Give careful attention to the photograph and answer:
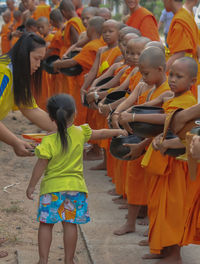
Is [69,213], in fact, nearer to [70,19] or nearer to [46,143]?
[46,143]

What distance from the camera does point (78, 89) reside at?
Answer: 325 inches

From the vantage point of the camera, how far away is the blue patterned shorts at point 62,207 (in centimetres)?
379

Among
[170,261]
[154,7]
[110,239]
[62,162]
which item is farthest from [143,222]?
[154,7]

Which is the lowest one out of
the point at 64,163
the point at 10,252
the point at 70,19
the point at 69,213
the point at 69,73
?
the point at 10,252

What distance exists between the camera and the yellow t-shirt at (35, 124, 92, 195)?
3.74m

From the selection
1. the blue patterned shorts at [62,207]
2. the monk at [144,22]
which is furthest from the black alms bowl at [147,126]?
the monk at [144,22]

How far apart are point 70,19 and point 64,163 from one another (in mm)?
5413

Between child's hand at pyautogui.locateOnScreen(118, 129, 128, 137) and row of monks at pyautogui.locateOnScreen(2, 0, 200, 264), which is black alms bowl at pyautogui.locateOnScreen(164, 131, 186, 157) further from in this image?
child's hand at pyautogui.locateOnScreen(118, 129, 128, 137)

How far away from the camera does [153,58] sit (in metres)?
4.21

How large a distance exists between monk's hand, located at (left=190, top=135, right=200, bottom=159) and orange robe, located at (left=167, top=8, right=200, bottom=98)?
9.91ft

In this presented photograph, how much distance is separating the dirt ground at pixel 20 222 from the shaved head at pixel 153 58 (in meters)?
1.58

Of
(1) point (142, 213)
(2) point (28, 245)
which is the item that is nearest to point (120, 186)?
(1) point (142, 213)

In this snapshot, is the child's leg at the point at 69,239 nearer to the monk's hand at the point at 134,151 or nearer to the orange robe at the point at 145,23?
the monk's hand at the point at 134,151

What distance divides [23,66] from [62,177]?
0.94 meters
